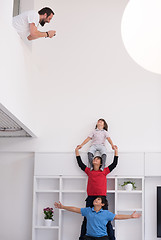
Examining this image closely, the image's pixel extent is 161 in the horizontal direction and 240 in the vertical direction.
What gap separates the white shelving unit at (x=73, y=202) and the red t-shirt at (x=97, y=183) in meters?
0.19

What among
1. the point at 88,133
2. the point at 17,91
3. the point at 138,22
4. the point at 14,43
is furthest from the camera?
the point at 88,133

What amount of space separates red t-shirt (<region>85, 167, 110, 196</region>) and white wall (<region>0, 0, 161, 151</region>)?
1.87 feet

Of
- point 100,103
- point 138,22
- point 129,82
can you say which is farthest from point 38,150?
point 138,22

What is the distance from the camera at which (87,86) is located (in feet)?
20.5

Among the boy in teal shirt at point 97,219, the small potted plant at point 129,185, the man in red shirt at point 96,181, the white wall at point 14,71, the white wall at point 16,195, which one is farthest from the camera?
the white wall at point 16,195

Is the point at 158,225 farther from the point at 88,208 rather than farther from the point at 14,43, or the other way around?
the point at 14,43

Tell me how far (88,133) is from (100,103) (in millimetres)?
509

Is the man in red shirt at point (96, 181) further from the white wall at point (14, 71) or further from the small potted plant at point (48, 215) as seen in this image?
the white wall at point (14, 71)

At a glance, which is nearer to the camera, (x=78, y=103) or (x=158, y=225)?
(x=158, y=225)

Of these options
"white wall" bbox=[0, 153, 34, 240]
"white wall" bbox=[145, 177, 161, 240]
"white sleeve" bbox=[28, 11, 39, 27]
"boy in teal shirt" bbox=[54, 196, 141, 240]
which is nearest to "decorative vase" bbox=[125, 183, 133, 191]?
"white wall" bbox=[145, 177, 161, 240]

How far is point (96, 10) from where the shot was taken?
6.38m

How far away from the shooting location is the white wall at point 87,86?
607 centimetres

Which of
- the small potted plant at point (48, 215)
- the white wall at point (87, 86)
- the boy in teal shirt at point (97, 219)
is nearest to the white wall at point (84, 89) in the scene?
the white wall at point (87, 86)

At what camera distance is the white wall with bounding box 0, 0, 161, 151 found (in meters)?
6.07
